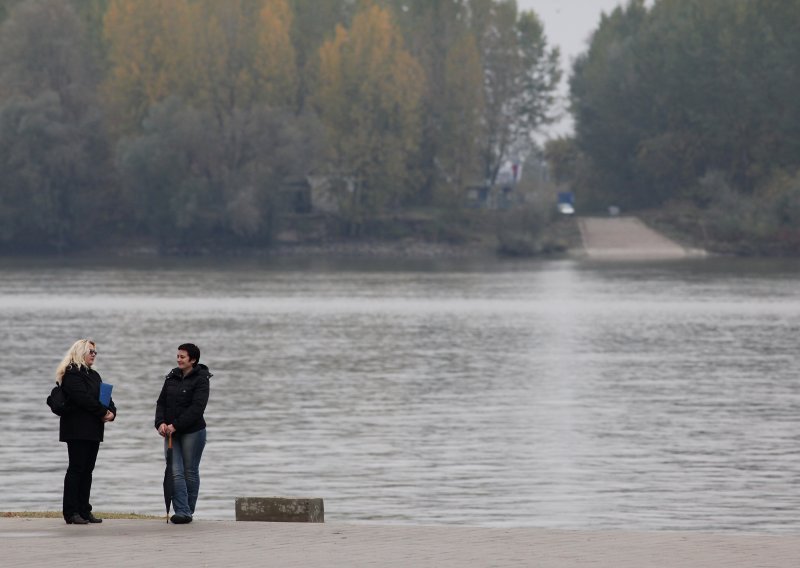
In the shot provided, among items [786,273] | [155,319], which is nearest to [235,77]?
[786,273]

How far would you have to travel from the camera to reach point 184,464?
1812cm

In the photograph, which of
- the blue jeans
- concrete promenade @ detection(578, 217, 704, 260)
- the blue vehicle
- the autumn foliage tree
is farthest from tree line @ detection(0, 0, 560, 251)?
the blue jeans

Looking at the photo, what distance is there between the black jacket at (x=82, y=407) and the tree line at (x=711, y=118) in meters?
125

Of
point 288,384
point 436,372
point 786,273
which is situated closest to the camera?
point 288,384

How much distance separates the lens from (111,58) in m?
141

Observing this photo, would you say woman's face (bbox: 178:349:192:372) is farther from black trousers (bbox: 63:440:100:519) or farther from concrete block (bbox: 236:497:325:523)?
concrete block (bbox: 236:497:325:523)

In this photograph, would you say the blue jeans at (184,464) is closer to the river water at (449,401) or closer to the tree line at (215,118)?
the river water at (449,401)

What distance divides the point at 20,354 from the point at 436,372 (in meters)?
13.3

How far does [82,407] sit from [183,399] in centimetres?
94

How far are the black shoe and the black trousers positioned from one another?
0.09 ft

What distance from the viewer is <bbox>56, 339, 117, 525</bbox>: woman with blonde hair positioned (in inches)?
683

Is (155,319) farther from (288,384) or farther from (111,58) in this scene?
(111,58)

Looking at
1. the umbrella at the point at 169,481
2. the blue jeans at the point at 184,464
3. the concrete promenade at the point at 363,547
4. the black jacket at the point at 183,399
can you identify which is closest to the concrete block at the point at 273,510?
the concrete promenade at the point at 363,547

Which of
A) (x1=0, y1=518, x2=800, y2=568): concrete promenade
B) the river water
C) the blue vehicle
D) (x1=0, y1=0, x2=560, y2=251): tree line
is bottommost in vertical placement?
the river water
